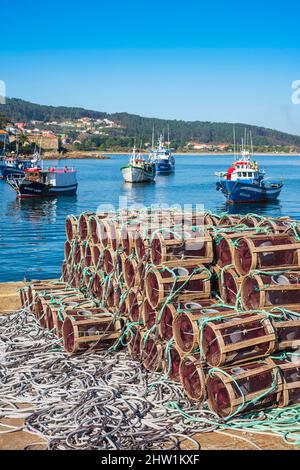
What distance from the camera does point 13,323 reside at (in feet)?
28.7

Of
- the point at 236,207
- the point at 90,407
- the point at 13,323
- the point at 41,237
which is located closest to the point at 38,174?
the point at 236,207

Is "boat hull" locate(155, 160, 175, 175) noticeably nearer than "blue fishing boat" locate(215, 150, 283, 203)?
No

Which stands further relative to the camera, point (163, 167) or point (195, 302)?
point (163, 167)

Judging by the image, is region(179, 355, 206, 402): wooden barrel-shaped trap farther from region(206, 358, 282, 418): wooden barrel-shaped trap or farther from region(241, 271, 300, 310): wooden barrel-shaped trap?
region(241, 271, 300, 310): wooden barrel-shaped trap

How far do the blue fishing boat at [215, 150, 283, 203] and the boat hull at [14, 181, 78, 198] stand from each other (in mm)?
15246

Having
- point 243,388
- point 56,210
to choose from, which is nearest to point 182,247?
point 243,388

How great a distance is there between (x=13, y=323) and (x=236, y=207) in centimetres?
3759

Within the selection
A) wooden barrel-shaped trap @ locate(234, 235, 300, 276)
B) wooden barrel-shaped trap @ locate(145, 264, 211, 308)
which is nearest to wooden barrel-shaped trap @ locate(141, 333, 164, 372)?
wooden barrel-shaped trap @ locate(145, 264, 211, 308)

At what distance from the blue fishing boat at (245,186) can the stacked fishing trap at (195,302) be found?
3683 centimetres

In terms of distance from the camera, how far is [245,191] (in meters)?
45.1

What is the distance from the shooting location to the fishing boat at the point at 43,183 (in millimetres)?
49594

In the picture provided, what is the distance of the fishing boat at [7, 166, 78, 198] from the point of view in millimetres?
Answer: 49594

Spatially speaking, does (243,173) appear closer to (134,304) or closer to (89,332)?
(134,304)

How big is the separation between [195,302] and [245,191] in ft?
129
